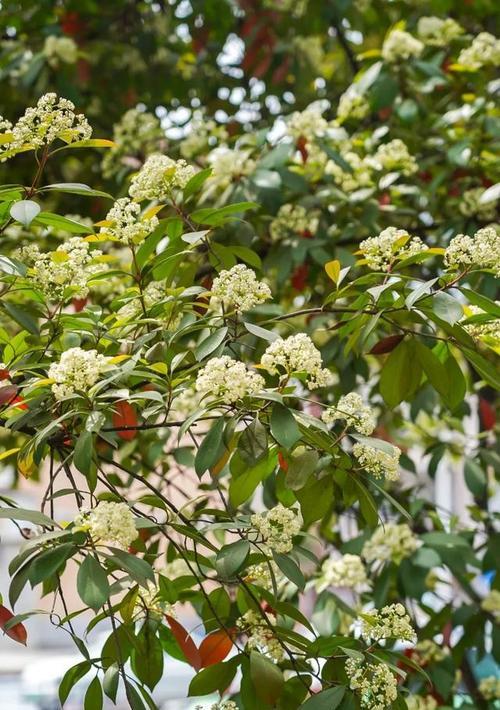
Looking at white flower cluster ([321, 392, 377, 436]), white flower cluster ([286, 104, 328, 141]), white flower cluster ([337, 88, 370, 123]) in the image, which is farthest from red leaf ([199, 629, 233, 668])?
white flower cluster ([337, 88, 370, 123])

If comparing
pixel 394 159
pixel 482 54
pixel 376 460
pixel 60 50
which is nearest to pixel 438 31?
pixel 482 54

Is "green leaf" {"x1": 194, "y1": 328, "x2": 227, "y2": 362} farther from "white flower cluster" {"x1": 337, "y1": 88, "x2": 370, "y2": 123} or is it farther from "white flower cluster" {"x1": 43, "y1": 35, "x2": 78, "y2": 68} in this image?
"white flower cluster" {"x1": 43, "y1": 35, "x2": 78, "y2": 68}

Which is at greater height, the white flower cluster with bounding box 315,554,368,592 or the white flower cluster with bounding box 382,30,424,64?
the white flower cluster with bounding box 382,30,424,64

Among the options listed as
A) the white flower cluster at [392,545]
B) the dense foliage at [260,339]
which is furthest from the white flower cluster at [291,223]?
the white flower cluster at [392,545]

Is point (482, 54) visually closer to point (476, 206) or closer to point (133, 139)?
point (476, 206)

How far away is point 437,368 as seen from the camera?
1.08 metres

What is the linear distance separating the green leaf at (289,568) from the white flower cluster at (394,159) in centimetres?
113

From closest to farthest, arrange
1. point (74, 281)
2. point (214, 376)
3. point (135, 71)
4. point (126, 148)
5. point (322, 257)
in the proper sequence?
point (214, 376), point (74, 281), point (322, 257), point (126, 148), point (135, 71)

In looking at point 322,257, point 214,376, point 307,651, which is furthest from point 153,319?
point 322,257

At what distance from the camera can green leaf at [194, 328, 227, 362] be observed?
0.99m

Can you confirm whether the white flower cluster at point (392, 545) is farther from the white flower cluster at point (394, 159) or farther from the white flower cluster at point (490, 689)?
the white flower cluster at point (394, 159)

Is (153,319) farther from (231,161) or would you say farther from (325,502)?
(231,161)

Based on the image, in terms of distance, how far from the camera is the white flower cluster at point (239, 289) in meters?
1.02

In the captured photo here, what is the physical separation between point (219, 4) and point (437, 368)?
1760 mm
